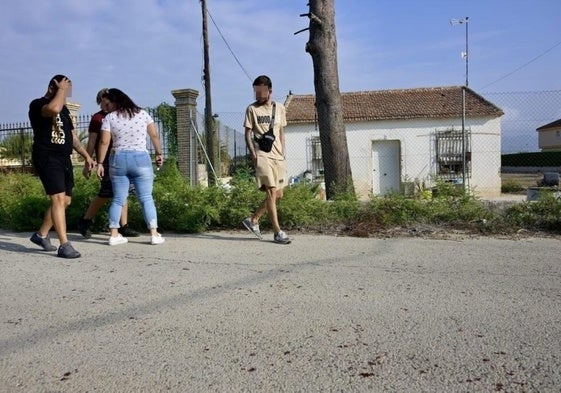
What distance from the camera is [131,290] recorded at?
3.82 meters

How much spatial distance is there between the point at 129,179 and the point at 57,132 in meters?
0.89

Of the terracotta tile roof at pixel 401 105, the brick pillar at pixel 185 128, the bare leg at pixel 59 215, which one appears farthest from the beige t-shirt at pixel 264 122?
the terracotta tile roof at pixel 401 105

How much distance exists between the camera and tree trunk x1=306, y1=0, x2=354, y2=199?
8.05 m

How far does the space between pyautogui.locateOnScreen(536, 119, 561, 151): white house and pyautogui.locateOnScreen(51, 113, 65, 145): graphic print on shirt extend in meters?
60.3

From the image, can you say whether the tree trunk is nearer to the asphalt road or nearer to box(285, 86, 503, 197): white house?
the asphalt road

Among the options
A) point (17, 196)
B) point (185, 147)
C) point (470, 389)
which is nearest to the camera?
point (470, 389)

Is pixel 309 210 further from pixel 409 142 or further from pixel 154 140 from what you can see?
pixel 409 142

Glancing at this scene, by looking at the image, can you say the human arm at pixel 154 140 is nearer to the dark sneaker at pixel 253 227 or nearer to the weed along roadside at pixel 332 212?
the weed along roadside at pixel 332 212

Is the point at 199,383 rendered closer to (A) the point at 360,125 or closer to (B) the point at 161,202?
(B) the point at 161,202

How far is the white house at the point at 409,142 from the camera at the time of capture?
72.1 feet

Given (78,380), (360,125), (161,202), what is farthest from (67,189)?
(360,125)

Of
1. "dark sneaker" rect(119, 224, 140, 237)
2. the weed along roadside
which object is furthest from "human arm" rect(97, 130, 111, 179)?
the weed along roadside

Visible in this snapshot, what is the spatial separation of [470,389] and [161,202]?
488 cm

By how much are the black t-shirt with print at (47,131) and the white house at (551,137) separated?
60.3m
